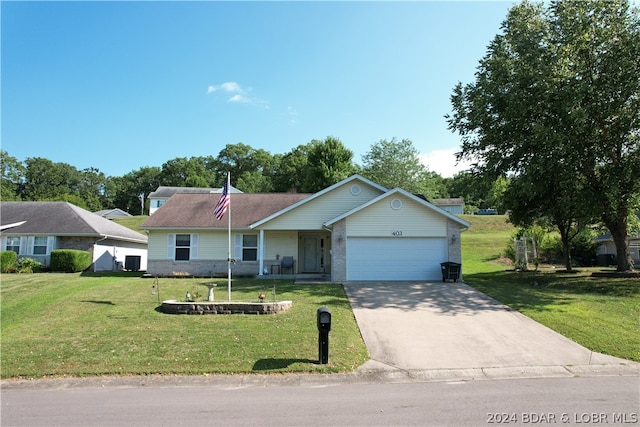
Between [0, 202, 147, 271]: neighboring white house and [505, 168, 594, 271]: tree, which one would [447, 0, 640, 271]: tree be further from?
[0, 202, 147, 271]: neighboring white house

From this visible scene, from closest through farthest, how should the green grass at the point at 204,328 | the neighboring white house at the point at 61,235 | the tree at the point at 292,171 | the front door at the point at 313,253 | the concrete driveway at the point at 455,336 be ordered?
the green grass at the point at 204,328
the concrete driveway at the point at 455,336
the front door at the point at 313,253
the neighboring white house at the point at 61,235
the tree at the point at 292,171

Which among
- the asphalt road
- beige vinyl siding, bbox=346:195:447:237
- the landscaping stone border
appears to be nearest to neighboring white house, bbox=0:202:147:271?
the landscaping stone border

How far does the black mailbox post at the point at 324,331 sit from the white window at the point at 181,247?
1531 cm

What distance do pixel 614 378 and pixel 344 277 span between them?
11.3m

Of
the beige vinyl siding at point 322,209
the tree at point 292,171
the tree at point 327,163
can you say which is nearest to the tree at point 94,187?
the tree at point 292,171

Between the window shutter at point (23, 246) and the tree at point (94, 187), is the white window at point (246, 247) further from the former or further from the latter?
the tree at point (94, 187)

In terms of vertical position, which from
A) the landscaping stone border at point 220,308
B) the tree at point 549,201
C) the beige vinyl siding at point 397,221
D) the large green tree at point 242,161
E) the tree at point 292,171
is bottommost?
the landscaping stone border at point 220,308

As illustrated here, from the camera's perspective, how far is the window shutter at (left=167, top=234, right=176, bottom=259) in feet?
70.3

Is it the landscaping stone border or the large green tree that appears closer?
the landscaping stone border

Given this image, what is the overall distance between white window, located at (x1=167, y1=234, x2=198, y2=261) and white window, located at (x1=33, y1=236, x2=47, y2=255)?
8.57 meters

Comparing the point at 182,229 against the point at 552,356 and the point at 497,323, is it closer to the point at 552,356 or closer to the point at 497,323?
the point at 497,323

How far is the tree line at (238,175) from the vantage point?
169ft

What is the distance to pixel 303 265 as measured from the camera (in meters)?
22.0

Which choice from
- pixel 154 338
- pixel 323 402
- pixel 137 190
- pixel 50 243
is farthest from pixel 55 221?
pixel 137 190
